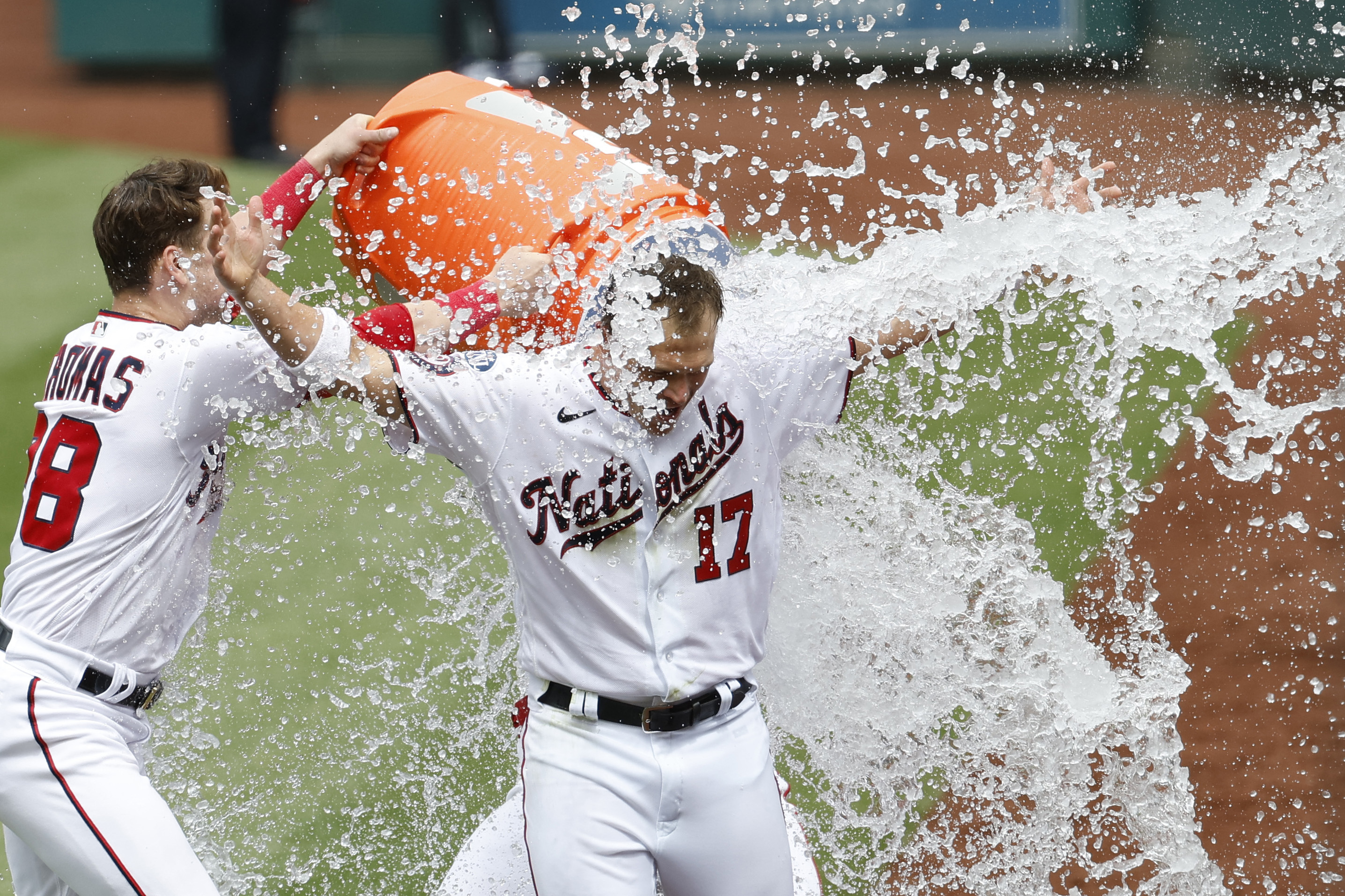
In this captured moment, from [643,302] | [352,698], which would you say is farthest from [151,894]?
[352,698]

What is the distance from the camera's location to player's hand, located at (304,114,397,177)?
3160mm

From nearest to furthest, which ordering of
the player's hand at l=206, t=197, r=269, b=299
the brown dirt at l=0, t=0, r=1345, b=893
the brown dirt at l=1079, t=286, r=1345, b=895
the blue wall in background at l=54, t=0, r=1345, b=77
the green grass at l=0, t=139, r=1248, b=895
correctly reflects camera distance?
the player's hand at l=206, t=197, r=269, b=299
the green grass at l=0, t=139, r=1248, b=895
the brown dirt at l=1079, t=286, r=1345, b=895
the brown dirt at l=0, t=0, r=1345, b=893
the blue wall in background at l=54, t=0, r=1345, b=77

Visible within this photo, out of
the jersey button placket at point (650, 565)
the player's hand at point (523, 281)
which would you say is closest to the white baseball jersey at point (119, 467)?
the player's hand at point (523, 281)

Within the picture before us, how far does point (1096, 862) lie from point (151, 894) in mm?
2746

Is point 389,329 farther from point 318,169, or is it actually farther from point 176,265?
point 318,169

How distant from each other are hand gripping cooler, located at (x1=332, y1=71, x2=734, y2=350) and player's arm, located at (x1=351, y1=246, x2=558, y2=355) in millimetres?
79

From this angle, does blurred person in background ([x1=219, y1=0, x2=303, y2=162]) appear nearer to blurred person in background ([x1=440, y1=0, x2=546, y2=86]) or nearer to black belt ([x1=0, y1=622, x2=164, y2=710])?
blurred person in background ([x1=440, y1=0, x2=546, y2=86])

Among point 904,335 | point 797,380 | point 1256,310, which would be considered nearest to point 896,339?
point 904,335

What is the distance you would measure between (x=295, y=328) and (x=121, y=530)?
62 centimetres

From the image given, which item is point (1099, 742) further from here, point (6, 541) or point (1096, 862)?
point (6, 541)

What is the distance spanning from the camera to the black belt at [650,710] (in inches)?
98.0

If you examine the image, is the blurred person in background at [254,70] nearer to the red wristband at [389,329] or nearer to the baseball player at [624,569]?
the red wristband at [389,329]

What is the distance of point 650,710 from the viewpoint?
250cm

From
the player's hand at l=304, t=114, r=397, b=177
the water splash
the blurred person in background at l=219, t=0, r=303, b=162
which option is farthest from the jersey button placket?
the blurred person in background at l=219, t=0, r=303, b=162
